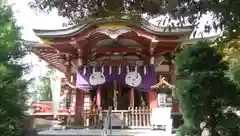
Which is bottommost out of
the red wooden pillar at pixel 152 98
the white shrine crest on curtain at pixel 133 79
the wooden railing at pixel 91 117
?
the wooden railing at pixel 91 117

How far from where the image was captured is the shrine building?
10.7 m

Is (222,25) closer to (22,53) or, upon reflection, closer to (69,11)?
(69,11)

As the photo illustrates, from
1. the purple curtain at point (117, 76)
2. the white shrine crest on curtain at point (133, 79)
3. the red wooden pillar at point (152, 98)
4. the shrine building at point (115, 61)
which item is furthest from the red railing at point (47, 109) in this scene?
the red wooden pillar at point (152, 98)

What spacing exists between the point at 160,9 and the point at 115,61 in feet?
26.6

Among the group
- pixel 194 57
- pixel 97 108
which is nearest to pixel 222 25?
pixel 194 57

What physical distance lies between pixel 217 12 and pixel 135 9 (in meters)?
1.38

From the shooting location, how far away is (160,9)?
153 inches

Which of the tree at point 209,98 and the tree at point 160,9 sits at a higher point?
the tree at point 160,9

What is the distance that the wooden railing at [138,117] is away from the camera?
10.3 metres

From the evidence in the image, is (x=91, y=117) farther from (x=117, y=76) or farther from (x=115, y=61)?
(x=115, y=61)

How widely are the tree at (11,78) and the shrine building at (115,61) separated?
10.8ft

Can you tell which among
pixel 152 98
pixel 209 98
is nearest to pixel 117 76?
pixel 152 98

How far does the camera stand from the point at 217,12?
3.37 m

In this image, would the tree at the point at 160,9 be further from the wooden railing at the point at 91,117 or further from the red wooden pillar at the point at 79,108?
the red wooden pillar at the point at 79,108
